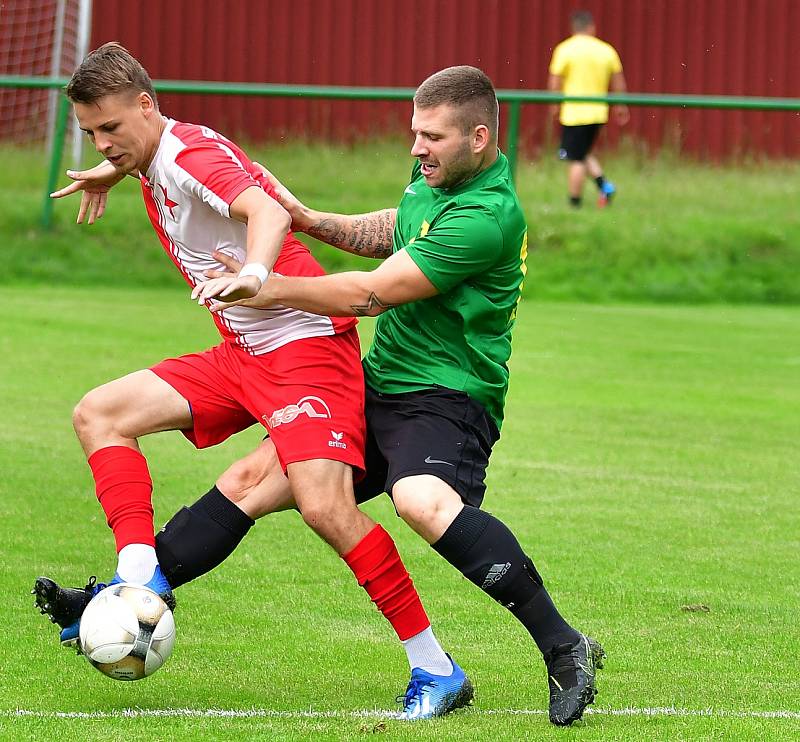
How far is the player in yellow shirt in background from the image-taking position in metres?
16.8

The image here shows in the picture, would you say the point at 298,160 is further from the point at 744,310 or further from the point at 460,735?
the point at 460,735

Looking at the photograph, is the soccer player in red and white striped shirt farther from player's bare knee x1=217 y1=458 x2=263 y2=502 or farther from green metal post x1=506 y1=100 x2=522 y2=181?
green metal post x1=506 y1=100 x2=522 y2=181

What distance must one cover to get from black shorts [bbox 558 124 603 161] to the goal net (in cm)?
715

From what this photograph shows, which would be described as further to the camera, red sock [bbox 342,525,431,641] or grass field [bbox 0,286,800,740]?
red sock [bbox 342,525,431,641]

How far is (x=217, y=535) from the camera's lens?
4.97 metres

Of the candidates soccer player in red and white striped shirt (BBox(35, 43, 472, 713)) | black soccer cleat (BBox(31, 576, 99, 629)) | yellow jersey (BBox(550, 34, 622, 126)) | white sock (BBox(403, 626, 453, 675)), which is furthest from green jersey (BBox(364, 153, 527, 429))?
yellow jersey (BBox(550, 34, 622, 126))

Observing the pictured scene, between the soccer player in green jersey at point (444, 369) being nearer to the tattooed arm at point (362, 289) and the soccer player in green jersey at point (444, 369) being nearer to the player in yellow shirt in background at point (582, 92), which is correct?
the tattooed arm at point (362, 289)

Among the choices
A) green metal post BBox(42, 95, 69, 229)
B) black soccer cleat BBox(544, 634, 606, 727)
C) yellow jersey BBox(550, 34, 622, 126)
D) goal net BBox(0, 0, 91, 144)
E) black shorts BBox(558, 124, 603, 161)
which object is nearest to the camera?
black soccer cleat BBox(544, 634, 606, 727)

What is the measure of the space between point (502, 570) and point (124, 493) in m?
1.24

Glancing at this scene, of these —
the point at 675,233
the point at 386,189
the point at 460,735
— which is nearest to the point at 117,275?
the point at 386,189

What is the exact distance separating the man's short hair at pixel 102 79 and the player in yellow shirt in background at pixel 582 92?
11.8m

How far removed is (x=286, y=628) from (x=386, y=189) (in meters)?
12.6

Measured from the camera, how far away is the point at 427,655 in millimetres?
4629

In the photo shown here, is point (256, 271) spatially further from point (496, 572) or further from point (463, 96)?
point (496, 572)
